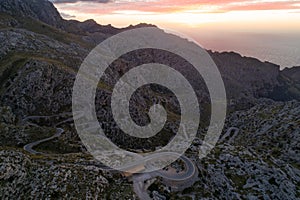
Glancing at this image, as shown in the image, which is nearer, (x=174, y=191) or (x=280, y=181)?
(x=174, y=191)

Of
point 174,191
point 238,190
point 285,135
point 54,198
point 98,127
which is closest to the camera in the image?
point 54,198

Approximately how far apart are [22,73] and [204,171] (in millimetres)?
120611

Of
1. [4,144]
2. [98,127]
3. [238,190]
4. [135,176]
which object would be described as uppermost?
[135,176]

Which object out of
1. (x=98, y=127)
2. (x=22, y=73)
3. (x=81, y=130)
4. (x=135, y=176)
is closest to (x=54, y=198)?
(x=135, y=176)

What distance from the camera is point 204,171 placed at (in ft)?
227

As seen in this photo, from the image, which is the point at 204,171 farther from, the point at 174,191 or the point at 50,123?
the point at 50,123

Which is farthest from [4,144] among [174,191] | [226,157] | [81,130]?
[226,157]

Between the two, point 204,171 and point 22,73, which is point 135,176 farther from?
point 22,73

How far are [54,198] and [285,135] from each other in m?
96.5

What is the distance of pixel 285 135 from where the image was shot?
116 meters

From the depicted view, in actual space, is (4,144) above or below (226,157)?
below

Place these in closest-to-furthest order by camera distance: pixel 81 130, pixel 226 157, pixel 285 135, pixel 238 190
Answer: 1. pixel 238 190
2. pixel 226 157
3. pixel 285 135
4. pixel 81 130

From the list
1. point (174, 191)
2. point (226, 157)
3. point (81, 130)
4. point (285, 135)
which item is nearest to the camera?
point (174, 191)

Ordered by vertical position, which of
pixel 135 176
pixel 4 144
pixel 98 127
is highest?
→ pixel 135 176
